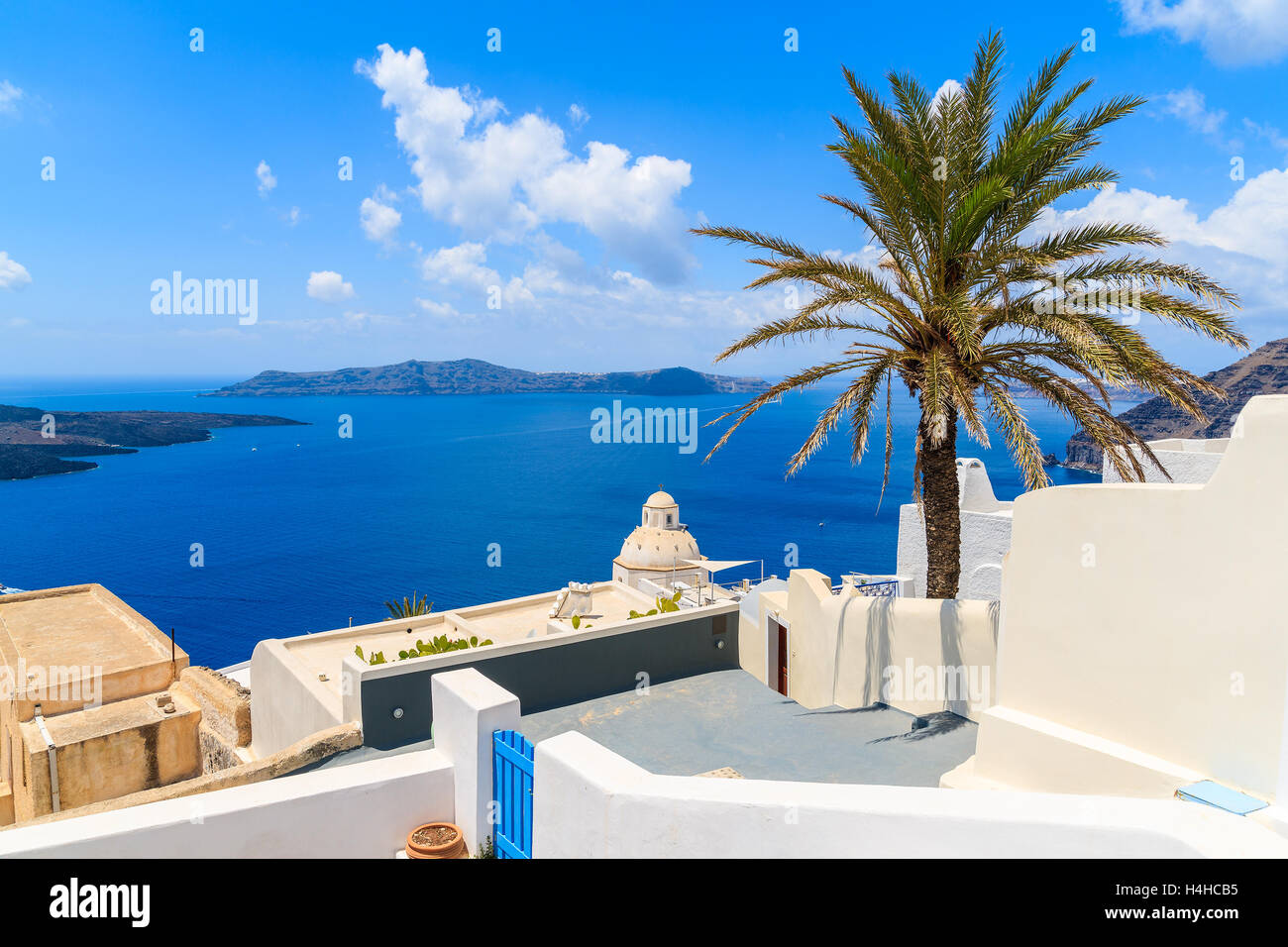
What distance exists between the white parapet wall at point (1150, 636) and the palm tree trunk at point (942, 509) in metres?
3.71

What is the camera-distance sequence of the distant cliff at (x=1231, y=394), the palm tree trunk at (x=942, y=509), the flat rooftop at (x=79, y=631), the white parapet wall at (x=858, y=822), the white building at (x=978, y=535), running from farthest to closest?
1. the distant cliff at (x=1231, y=394)
2. the flat rooftop at (x=79, y=631)
3. the white building at (x=978, y=535)
4. the palm tree trunk at (x=942, y=509)
5. the white parapet wall at (x=858, y=822)

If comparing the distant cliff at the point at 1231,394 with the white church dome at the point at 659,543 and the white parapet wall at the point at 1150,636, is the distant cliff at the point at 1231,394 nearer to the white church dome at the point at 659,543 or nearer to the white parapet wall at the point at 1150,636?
the white church dome at the point at 659,543

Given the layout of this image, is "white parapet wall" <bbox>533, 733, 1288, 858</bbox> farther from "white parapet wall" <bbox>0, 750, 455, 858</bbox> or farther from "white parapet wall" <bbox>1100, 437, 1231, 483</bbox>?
"white parapet wall" <bbox>1100, 437, 1231, 483</bbox>

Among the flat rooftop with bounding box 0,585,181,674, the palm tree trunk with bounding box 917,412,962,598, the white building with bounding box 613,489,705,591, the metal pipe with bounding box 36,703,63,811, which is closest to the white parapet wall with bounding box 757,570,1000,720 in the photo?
the palm tree trunk with bounding box 917,412,962,598

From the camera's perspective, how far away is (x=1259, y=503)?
5273mm

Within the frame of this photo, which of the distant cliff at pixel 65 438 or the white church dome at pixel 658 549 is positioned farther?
the distant cliff at pixel 65 438

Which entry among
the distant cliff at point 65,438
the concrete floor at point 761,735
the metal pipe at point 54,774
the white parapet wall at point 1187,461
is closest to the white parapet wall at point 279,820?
the concrete floor at point 761,735

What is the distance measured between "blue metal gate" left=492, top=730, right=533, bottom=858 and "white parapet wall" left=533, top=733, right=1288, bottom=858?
95 centimetres

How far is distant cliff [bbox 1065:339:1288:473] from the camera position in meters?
44.3

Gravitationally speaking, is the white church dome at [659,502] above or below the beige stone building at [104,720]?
above

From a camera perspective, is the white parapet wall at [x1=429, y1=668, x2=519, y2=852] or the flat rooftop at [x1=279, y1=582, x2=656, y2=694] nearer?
the white parapet wall at [x1=429, y1=668, x2=519, y2=852]

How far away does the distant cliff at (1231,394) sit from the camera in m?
44.3

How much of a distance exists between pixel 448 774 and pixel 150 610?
82990 millimetres
